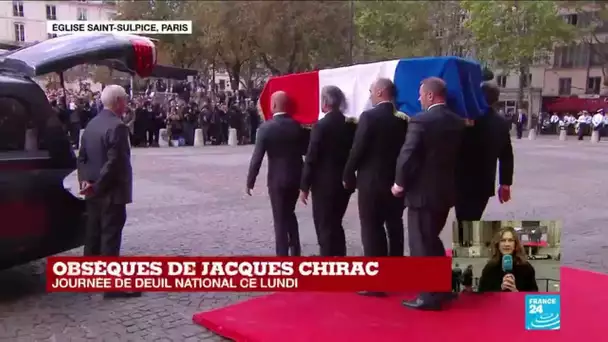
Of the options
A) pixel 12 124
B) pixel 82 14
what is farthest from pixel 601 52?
pixel 12 124

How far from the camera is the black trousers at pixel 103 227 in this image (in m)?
4.80

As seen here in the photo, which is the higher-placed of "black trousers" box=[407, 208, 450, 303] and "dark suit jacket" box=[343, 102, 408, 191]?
"dark suit jacket" box=[343, 102, 408, 191]

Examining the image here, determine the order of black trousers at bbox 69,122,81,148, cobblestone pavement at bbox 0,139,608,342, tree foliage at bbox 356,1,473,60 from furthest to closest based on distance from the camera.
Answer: black trousers at bbox 69,122,81,148 → tree foliage at bbox 356,1,473,60 → cobblestone pavement at bbox 0,139,608,342

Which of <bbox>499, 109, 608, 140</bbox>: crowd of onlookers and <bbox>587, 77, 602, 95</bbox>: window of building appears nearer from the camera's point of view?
<bbox>499, 109, 608, 140</bbox>: crowd of onlookers

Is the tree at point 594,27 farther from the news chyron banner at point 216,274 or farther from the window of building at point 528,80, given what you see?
the news chyron banner at point 216,274

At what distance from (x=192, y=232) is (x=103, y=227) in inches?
90.2

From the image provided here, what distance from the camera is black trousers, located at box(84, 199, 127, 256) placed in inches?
189

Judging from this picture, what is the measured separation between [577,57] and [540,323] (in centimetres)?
4430

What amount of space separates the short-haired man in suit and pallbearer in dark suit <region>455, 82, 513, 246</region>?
0.58 m

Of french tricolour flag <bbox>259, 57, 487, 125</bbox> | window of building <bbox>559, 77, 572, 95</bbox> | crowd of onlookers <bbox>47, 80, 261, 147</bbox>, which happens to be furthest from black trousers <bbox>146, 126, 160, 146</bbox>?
window of building <bbox>559, 77, 572, 95</bbox>

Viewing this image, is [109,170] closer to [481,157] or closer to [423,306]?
[423,306]

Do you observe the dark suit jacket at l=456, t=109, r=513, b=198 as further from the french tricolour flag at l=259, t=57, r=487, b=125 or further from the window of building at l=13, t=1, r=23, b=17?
the window of building at l=13, t=1, r=23, b=17

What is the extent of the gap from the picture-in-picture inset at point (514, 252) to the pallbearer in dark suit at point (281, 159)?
1.70 meters

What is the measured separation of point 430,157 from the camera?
417cm
